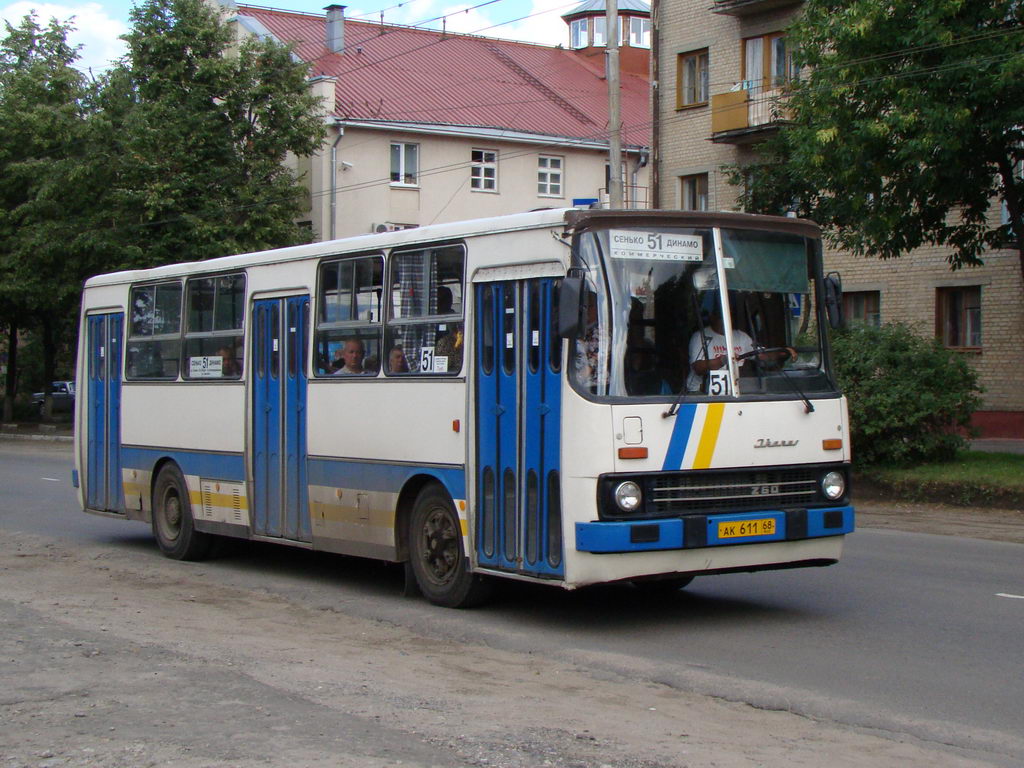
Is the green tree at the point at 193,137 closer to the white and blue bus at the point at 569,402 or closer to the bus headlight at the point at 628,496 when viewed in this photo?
the white and blue bus at the point at 569,402

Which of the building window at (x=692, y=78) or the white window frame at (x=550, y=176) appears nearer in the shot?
the building window at (x=692, y=78)

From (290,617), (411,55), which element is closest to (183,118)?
(411,55)

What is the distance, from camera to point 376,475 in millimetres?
11219

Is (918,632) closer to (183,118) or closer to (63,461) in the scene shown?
(63,461)

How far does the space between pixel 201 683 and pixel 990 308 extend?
2710cm

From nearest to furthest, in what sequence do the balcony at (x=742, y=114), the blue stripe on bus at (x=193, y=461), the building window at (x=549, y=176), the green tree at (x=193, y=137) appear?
1. the blue stripe on bus at (x=193, y=461)
2. the balcony at (x=742, y=114)
3. the green tree at (x=193, y=137)
4. the building window at (x=549, y=176)

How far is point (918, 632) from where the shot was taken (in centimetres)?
933

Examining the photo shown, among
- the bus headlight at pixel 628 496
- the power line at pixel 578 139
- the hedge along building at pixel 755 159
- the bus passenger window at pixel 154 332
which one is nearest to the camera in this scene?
the bus headlight at pixel 628 496

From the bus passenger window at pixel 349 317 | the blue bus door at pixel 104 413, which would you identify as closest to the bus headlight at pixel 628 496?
the bus passenger window at pixel 349 317

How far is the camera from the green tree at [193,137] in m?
38.6

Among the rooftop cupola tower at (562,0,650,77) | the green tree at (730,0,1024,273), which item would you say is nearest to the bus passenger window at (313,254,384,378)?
the green tree at (730,0,1024,273)

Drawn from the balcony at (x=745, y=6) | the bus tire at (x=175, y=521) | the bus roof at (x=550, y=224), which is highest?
the balcony at (x=745, y=6)

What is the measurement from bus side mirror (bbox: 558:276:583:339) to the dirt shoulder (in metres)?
2.07

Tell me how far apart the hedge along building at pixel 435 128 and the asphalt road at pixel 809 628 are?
32993 mm
